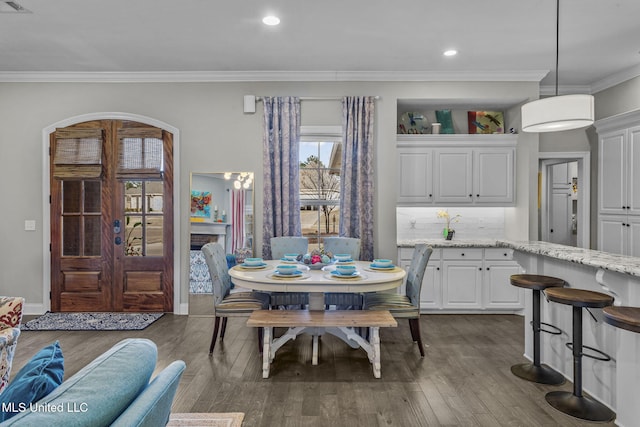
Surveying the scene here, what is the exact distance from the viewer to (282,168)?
4594 millimetres

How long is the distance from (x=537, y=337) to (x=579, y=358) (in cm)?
55

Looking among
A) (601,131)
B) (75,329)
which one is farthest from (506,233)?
(75,329)

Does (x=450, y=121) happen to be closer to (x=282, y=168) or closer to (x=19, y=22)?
(x=282, y=168)

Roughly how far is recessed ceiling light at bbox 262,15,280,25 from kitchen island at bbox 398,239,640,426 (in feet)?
9.34

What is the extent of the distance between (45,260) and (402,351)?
433 centimetres

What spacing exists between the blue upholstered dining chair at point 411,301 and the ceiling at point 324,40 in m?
2.05

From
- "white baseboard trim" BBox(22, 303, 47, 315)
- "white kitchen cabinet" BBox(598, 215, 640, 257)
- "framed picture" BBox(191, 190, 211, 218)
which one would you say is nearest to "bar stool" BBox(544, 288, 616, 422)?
"white kitchen cabinet" BBox(598, 215, 640, 257)

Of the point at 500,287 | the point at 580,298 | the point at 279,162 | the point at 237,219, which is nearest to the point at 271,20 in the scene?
the point at 279,162

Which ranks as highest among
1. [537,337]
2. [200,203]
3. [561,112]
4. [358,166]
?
[561,112]

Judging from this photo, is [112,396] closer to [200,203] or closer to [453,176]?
[200,203]

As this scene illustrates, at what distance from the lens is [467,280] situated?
459 centimetres

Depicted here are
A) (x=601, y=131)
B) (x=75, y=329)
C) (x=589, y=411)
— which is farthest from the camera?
(x=601, y=131)

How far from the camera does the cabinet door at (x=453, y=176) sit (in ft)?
15.7

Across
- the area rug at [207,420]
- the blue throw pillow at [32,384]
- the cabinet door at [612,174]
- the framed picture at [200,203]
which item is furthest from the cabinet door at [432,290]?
the blue throw pillow at [32,384]
